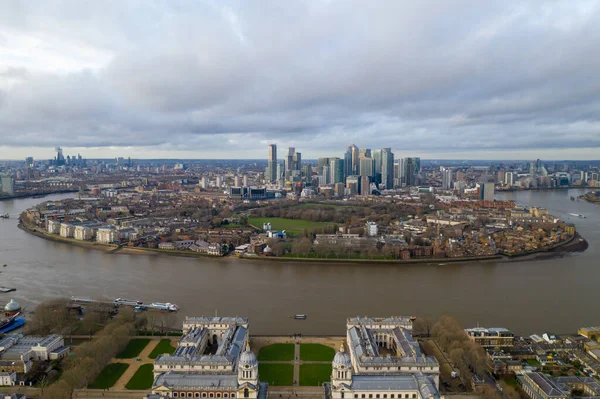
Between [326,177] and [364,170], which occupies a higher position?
[364,170]

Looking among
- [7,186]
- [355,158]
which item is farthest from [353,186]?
[7,186]

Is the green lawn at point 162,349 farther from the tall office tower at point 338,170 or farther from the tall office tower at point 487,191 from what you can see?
the tall office tower at point 338,170

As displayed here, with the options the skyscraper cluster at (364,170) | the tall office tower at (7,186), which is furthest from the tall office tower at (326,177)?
the tall office tower at (7,186)

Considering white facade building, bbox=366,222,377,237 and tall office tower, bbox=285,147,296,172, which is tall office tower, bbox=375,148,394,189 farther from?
white facade building, bbox=366,222,377,237

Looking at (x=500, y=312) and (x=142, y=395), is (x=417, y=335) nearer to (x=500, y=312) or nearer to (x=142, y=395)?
(x=500, y=312)

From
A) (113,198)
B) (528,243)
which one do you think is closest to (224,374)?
(528,243)

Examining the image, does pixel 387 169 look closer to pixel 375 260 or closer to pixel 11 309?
pixel 375 260
